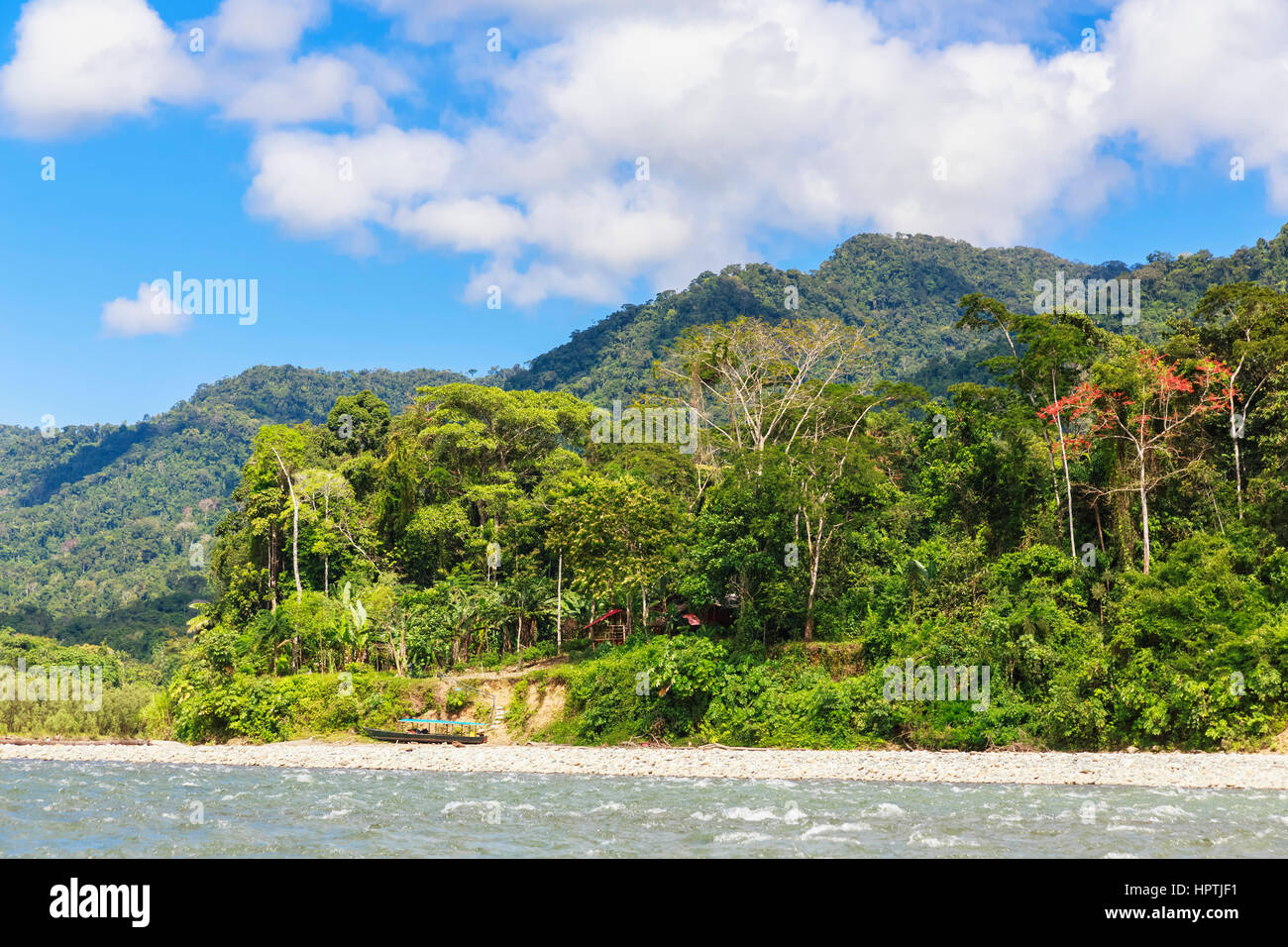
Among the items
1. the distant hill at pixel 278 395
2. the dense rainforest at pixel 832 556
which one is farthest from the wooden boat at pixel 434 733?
the distant hill at pixel 278 395

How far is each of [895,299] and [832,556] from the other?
264 feet

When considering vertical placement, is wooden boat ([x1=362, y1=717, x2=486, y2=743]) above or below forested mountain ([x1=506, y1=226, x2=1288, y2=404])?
below

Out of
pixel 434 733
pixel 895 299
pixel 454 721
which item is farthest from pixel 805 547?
pixel 895 299

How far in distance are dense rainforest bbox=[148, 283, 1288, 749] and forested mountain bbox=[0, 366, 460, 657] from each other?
30860 millimetres

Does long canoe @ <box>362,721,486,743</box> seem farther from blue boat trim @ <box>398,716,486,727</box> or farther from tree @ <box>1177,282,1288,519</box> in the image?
tree @ <box>1177,282,1288,519</box>

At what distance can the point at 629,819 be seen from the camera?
15914 millimetres

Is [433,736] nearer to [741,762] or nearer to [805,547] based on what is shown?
[741,762]

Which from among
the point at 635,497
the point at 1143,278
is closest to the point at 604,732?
the point at 635,497

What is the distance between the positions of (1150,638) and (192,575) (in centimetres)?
7526

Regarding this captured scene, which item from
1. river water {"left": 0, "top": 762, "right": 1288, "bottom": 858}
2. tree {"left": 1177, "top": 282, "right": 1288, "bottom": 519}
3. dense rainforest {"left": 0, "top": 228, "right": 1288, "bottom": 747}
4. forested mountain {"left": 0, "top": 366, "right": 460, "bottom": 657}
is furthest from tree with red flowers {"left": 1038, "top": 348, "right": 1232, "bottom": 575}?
forested mountain {"left": 0, "top": 366, "right": 460, "bottom": 657}

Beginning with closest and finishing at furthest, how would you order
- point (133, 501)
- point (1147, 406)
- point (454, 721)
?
point (1147, 406), point (454, 721), point (133, 501)

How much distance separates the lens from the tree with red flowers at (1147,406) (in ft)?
85.1

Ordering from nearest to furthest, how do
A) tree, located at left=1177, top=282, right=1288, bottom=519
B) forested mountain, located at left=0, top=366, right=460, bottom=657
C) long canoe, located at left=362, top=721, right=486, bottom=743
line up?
tree, located at left=1177, top=282, right=1288, bottom=519, long canoe, located at left=362, top=721, right=486, bottom=743, forested mountain, located at left=0, top=366, right=460, bottom=657

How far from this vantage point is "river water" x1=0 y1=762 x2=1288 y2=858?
43.9 ft
